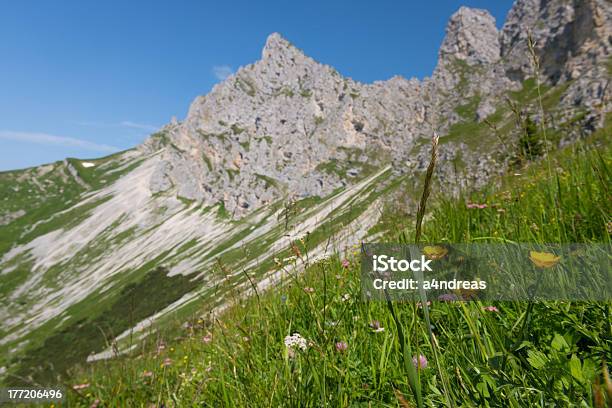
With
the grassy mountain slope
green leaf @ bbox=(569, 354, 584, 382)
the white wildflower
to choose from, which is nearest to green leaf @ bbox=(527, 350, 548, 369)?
the grassy mountain slope

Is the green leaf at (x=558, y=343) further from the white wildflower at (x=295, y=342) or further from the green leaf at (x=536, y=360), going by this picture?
the white wildflower at (x=295, y=342)

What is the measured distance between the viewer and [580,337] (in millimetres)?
1986

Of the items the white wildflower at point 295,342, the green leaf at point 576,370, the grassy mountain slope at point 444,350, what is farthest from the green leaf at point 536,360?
the white wildflower at point 295,342

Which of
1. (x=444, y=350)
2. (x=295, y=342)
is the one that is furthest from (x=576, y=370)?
(x=295, y=342)

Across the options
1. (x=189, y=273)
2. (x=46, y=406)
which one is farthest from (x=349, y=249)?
(x=189, y=273)

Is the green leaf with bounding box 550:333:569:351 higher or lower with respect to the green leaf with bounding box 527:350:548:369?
lower

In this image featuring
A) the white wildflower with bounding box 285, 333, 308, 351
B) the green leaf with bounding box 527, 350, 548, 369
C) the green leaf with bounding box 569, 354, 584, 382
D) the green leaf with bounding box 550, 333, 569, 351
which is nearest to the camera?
the green leaf with bounding box 569, 354, 584, 382

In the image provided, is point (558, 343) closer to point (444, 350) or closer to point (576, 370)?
point (576, 370)

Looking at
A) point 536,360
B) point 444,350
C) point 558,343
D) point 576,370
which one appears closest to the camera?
point 576,370

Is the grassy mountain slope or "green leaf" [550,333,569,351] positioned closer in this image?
the grassy mountain slope

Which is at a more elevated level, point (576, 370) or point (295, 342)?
point (295, 342)

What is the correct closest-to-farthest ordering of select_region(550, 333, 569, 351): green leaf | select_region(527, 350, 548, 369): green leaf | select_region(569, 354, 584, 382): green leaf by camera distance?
select_region(569, 354, 584, 382): green leaf, select_region(527, 350, 548, 369): green leaf, select_region(550, 333, 569, 351): green leaf

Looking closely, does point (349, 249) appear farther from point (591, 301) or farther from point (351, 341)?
point (591, 301)

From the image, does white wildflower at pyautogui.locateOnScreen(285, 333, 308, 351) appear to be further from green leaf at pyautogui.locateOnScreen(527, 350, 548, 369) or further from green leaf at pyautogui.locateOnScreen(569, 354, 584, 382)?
green leaf at pyautogui.locateOnScreen(569, 354, 584, 382)
